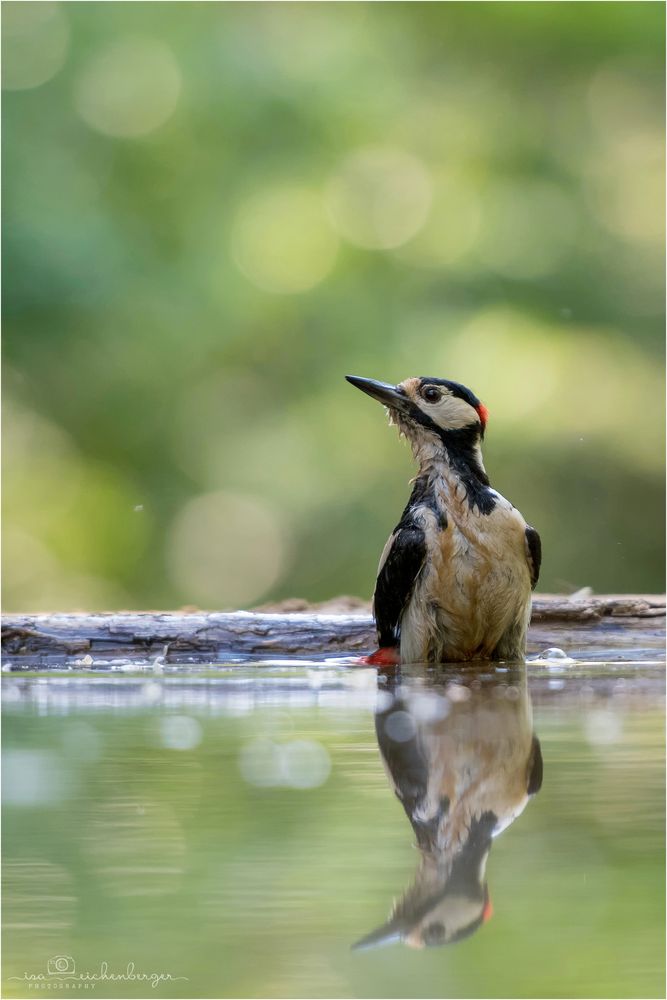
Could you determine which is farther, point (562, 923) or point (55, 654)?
point (55, 654)

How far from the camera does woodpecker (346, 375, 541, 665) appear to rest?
448 cm

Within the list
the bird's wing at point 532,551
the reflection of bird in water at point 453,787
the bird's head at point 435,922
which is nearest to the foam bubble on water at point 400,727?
the reflection of bird in water at point 453,787

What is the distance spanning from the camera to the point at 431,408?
4.78 metres

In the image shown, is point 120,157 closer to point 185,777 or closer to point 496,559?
point 496,559

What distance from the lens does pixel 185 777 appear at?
239 cm

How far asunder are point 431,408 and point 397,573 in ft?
1.98

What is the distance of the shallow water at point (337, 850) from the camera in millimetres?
1519

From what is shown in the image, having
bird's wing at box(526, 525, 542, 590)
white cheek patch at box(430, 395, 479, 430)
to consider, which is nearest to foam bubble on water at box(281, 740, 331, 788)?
bird's wing at box(526, 525, 542, 590)

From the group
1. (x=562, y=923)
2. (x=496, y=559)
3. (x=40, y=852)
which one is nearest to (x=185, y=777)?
(x=40, y=852)

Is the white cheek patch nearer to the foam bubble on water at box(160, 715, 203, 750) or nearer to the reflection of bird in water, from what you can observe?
the reflection of bird in water

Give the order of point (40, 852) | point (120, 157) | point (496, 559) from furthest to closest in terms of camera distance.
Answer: point (120, 157), point (496, 559), point (40, 852)

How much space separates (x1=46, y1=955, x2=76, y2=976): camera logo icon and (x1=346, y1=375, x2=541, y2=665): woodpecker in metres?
3.00

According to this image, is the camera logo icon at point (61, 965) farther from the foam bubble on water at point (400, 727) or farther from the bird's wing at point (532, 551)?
the bird's wing at point (532, 551)

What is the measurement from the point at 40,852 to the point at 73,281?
960 cm
